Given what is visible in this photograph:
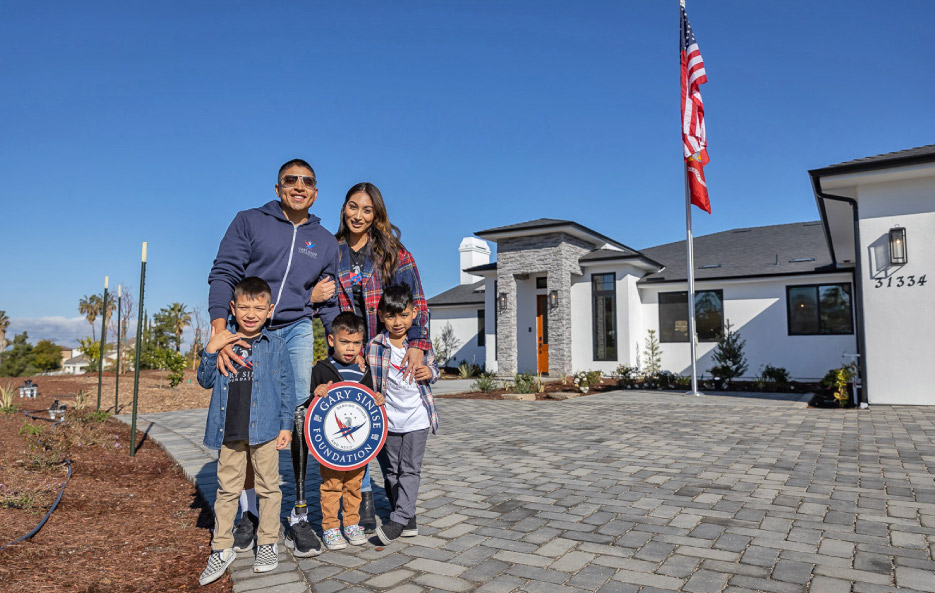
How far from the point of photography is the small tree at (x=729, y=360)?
14219 mm

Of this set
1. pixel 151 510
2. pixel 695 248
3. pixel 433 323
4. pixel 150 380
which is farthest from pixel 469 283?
pixel 151 510

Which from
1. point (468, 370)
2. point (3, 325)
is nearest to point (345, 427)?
point (468, 370)

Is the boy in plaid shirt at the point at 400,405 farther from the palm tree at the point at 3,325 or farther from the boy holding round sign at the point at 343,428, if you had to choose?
the palm tree at the point at 3,325

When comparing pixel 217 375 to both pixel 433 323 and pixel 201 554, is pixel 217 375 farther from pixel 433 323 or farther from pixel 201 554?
pixel 433 323

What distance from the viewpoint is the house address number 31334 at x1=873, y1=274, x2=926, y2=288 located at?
9.07 meters

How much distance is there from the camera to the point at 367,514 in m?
3.28

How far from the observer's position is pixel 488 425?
8000mm

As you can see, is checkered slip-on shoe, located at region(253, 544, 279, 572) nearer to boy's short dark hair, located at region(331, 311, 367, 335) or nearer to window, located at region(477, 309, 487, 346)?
boy's short dark hair, located at region(331, 311, 367, 335)

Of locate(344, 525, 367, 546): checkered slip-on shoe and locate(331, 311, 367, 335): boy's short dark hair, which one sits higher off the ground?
locate(331, 311, 367, 335): boy's short dark hair

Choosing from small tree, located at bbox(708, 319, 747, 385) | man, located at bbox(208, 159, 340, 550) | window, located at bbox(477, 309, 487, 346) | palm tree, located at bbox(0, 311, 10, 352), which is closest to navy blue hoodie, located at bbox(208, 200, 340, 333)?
man, located at bbox(208, 159, 340, 550)

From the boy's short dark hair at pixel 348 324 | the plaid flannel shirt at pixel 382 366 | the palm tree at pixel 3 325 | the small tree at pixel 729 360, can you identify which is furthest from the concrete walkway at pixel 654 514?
the palm tree at pixel 3 325

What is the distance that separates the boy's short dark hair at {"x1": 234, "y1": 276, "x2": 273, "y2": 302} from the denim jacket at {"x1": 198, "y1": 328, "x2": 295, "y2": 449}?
0.21 meters

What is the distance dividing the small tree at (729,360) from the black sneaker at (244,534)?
13270 millimetres

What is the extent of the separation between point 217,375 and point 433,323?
67.8ft
